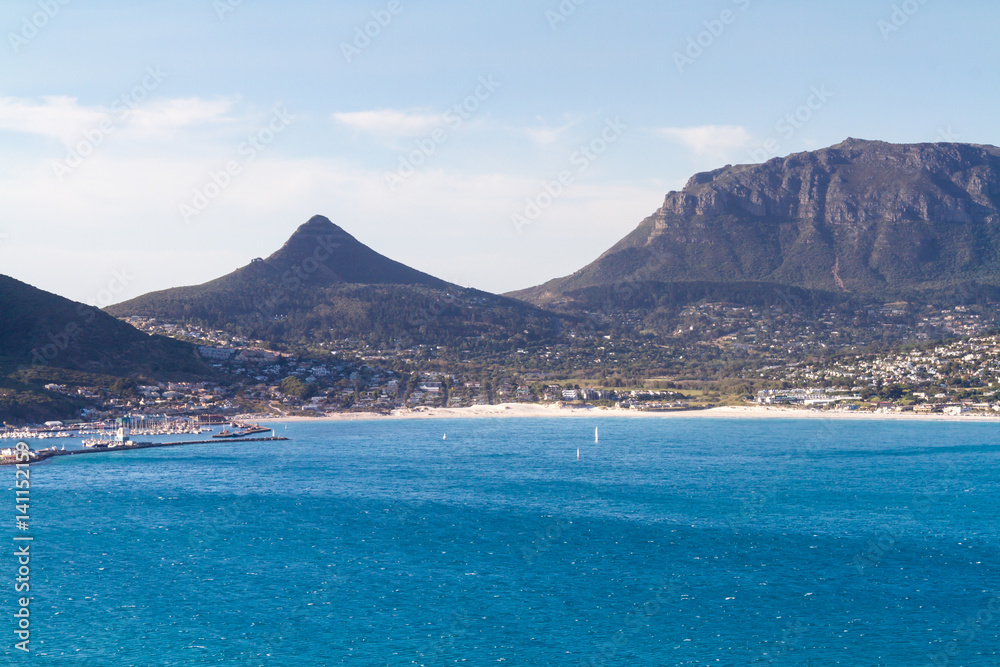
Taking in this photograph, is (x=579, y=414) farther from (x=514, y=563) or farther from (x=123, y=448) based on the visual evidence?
(x=514, y=563)

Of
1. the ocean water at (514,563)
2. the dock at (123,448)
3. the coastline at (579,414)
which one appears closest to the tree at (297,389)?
the coastline at (579,414)

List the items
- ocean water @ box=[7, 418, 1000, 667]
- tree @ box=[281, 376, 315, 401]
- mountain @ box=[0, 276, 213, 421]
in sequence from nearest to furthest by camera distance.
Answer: ocean water @ box=[7, 418, 1000, 667] < mountain @ box=[0, 276, 213, 421] < tree @ box=[281, 376, 315, 401]

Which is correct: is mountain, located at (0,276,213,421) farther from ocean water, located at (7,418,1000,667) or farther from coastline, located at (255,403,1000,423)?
ocean water, located at (7,418,1000,667)

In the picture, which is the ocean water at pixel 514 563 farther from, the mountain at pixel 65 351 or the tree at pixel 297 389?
the tree at pixel 297 389

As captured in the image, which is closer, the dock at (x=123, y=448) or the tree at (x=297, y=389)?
the dock at (x=123, y=448)

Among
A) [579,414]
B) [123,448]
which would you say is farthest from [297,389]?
[123,448]

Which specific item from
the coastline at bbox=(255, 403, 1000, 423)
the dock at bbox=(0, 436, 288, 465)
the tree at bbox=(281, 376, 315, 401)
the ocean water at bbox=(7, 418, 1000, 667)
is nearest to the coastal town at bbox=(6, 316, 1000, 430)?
the tree at bbox=(281, 376, 315, 401)
